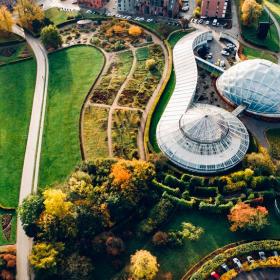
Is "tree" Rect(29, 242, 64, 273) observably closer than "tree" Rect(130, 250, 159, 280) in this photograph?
No

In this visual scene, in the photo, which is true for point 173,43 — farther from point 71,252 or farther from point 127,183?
point 71,252

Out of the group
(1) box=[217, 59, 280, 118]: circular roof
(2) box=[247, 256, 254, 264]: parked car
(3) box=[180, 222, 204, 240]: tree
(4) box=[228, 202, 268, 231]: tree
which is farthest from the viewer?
(1) box=[217, 59, 280, 118]: circular roof

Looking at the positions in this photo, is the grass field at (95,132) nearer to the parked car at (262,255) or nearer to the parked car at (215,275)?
the parked car at (215,275)

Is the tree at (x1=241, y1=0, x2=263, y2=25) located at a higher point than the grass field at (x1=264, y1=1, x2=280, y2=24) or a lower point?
higher

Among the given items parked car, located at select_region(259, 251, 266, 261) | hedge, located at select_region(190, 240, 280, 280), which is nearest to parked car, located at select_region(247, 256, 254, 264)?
hedge, located at select_region(190, 240, 280, 280)

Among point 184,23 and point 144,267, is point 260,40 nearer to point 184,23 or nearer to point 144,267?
point 184,23

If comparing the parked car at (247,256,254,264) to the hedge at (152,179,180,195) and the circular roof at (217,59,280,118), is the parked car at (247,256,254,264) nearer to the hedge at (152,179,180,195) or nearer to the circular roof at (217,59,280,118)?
the hedge at (152,179,180,195)
